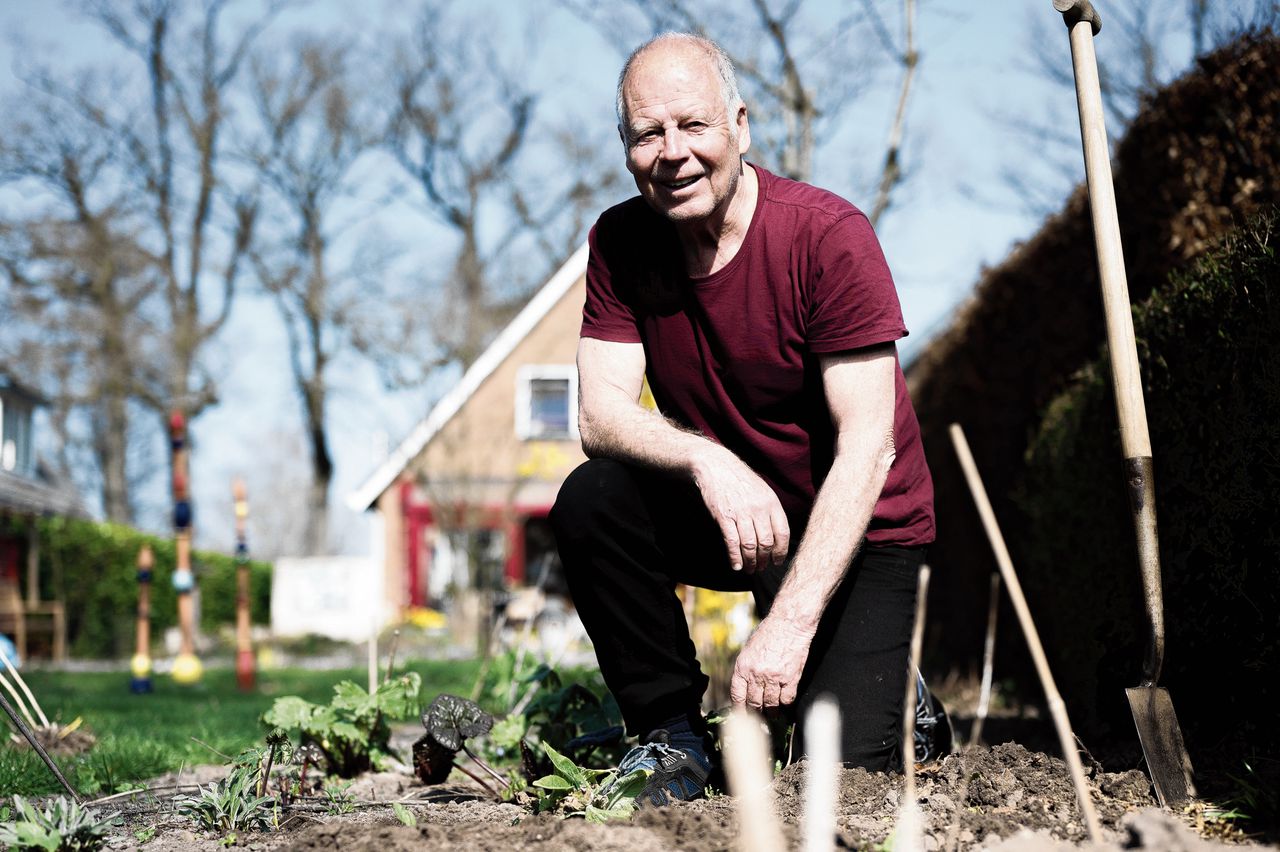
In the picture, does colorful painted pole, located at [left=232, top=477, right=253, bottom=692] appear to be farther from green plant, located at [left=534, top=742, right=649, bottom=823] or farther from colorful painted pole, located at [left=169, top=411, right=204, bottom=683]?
green plant, located at [left=534, top=742, right=649, bottom=823]

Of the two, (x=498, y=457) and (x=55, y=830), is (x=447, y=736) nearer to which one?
(x=55, y=830)

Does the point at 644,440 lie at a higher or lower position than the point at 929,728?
higher

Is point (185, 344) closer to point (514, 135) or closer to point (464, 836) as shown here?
Answer: point (514, 135)

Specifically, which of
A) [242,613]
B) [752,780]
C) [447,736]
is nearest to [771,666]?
[447,736]

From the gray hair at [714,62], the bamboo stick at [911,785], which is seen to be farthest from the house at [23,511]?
the bamboo stick at [911,785]

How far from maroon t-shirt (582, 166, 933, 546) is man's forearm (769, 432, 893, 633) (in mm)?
210

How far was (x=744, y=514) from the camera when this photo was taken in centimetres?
221

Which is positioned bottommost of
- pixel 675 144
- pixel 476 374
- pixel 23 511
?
pixel 23 511

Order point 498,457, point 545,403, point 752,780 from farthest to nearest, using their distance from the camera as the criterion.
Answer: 1. point 545,403
2. point 498,457
3. point 752,780

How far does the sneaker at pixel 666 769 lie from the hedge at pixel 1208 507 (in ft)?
3.49

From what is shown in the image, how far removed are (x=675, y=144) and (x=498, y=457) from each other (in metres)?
18.3

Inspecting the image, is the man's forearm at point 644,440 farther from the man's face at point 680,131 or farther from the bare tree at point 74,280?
the bare tree at point 74,280

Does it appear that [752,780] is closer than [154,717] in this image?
Yes

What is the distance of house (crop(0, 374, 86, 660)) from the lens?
15209mm
